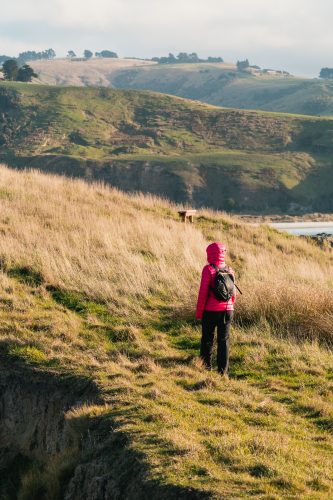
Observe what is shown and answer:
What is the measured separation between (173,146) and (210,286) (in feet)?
279

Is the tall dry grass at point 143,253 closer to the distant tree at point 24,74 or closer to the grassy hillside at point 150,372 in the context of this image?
the grassy hillside at point 150,372

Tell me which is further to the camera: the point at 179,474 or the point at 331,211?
the point at 331,211

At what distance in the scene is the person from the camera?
9.52 m

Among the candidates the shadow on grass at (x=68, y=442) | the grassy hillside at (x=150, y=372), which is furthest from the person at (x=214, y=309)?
the shadow on grass at (x=68, y=442)

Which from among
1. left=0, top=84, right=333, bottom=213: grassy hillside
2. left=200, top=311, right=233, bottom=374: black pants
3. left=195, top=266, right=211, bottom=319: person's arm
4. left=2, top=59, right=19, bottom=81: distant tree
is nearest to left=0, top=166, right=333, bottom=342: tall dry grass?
left=200, top=311, right=233, bottom=374: black pants

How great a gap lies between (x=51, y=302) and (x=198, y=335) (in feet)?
8.84

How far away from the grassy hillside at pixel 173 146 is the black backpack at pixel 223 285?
215 ft

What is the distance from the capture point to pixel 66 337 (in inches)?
429

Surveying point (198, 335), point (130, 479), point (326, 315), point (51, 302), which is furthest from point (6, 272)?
point (130, 479)

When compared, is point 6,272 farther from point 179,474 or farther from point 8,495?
point 179,474

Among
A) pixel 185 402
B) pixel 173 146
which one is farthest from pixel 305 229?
pixel 173 146

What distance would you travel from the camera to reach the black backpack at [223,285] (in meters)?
9.43

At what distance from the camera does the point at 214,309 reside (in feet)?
31.6

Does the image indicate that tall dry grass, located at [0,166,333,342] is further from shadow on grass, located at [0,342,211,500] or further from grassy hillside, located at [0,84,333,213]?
grassy hillside, located at [0,84,333,213]
